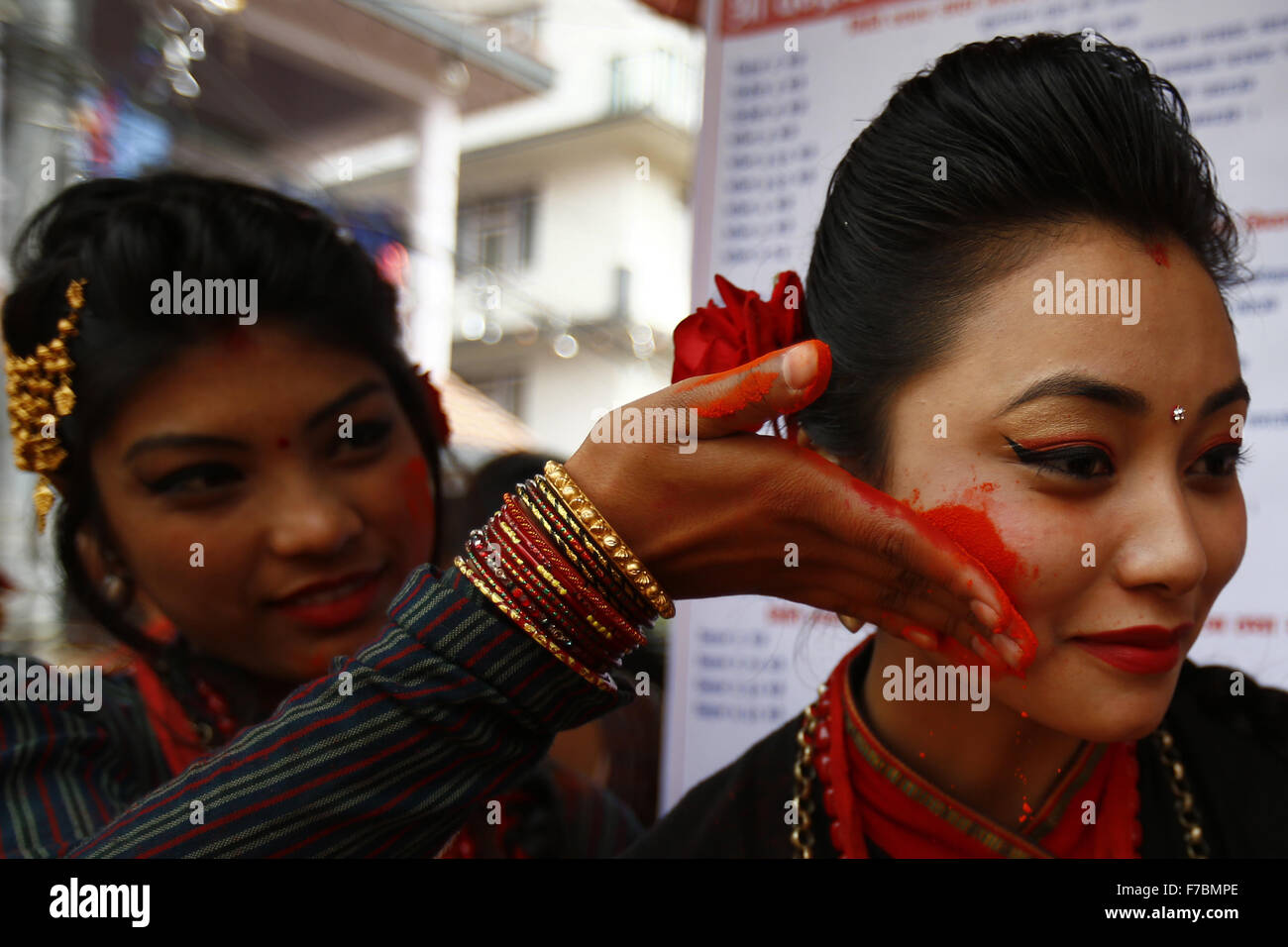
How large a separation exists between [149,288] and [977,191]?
117cm

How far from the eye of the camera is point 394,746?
1016 mm

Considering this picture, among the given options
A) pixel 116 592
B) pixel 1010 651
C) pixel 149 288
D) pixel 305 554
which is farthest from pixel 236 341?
pixel 1010 651

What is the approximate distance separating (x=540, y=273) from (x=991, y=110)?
4.76 feet

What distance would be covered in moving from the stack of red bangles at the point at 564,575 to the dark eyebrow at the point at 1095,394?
45 centimetres

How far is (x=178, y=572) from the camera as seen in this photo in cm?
152

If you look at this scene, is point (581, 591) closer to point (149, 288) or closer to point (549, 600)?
point (549, 600)

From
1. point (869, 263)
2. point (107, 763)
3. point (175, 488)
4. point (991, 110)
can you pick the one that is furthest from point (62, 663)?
point (991, 110)

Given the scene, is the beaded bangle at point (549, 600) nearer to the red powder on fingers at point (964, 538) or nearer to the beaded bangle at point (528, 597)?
the beaded bangle at point (528, 597)

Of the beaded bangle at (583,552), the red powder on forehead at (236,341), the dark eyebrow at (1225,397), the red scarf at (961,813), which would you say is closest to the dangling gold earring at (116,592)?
the red powder on forehead at (236,341)

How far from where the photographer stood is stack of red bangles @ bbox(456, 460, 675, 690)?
97 centimetres

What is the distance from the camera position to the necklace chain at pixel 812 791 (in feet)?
4.22

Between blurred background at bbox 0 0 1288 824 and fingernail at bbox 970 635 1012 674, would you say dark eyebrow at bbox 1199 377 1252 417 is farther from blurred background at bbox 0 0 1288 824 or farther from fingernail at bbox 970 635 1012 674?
blurred background at bbox 0 0 1288 824

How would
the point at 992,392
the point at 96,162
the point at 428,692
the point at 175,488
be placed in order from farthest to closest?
the point at 96,162 < the point at 175,488 < the point at 992,392 < the point at 428,692
